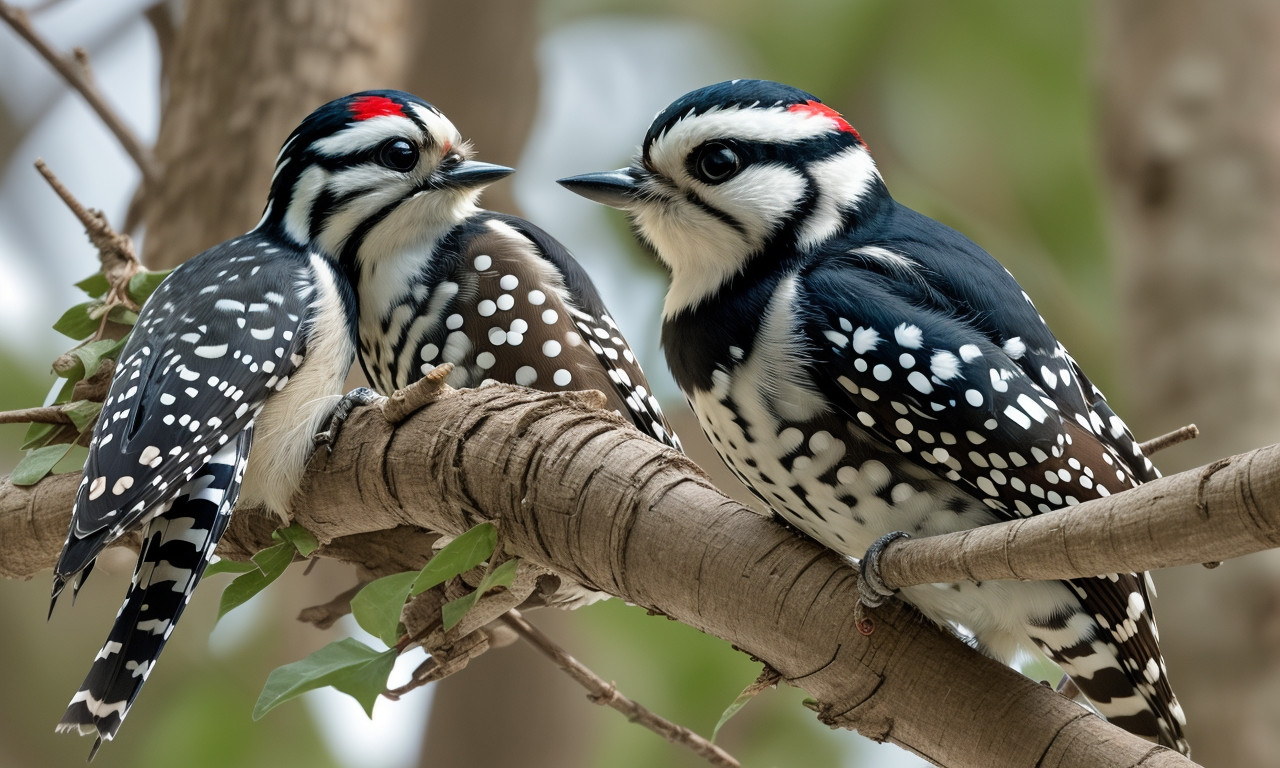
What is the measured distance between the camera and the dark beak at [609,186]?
1.28 meters

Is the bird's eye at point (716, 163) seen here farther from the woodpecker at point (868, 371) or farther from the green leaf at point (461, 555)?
the green leaf at point (461, 555)

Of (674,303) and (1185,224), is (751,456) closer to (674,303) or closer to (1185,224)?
(674,303)

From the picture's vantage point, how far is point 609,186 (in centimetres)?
128

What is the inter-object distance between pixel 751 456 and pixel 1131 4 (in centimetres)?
246

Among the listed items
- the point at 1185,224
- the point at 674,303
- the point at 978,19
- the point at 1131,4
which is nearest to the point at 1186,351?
the point at 1185,224

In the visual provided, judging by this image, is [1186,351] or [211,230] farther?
[1186,351]

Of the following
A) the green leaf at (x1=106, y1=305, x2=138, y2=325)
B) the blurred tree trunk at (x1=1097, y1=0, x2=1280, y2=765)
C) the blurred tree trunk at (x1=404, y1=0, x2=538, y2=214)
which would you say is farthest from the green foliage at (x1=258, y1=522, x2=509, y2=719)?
the blurred tree trunk at (x1=1097, y1=0, x2=1280, y2=765)

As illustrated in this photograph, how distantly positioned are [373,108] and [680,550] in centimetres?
73

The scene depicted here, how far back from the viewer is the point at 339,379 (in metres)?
1.38

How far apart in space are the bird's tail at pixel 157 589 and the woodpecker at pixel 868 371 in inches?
19.7

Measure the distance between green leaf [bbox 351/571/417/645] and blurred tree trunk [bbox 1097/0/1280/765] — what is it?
82.4 inches

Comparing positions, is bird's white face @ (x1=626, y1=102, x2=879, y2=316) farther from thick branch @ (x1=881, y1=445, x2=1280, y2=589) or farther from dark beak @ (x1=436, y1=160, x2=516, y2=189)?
thick branch @ (x1=881, y1=445, x2=1280, y2=589)

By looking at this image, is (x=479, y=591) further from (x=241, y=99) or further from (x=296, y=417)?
(x=241, y=99)

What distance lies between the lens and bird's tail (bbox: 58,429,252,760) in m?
1.12
